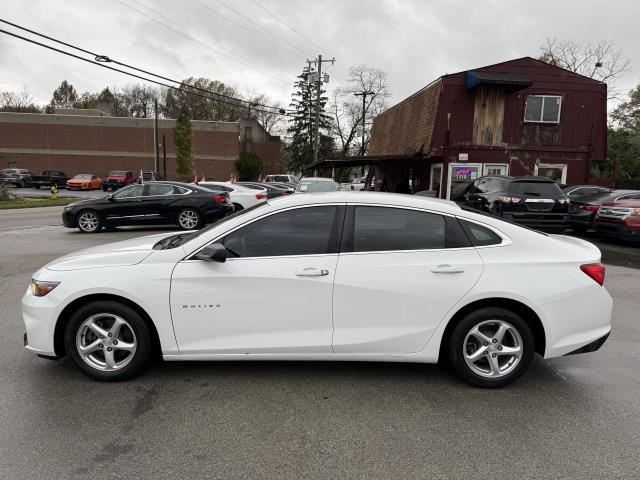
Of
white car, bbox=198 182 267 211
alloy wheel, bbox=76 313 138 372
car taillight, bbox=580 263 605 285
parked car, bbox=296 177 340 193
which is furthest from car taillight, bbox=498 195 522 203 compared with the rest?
alloy wheel, bbox=76 313 138 372

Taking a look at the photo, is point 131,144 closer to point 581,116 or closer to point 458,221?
point 581,116

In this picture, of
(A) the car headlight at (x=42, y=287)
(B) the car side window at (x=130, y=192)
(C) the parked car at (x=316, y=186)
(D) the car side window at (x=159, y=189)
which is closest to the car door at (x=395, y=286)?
(A) the car headlight at (x=42, y=287)

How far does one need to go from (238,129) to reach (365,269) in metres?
51.4

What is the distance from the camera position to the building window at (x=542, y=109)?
20531 mm

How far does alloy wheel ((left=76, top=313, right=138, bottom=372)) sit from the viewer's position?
372 cm

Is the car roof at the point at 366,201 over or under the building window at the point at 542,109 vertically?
under

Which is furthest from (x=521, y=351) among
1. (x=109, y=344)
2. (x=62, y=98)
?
(x=62, y=98)

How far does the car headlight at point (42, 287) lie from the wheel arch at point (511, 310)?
10.0 ft

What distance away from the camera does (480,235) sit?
149 inches

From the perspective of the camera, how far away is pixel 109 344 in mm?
3742

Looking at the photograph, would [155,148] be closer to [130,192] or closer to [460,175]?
[460,175]

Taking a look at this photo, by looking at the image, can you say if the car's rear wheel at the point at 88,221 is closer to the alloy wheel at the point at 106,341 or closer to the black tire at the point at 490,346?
the alloy wheel at the point at 106,341

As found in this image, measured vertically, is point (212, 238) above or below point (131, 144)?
below

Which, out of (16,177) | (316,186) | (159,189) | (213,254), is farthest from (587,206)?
(16,177)
